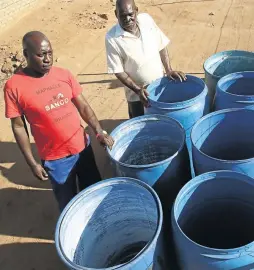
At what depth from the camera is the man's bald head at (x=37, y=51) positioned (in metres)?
2.90

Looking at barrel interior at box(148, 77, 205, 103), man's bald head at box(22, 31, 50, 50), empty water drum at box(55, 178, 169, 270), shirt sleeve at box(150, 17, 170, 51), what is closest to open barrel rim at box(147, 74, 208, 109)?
barrel interior at box(148, 77, 205, 103)

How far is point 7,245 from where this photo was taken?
14.2 feet

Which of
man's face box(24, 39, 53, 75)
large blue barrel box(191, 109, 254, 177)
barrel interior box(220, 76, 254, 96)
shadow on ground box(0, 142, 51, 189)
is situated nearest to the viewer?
man's face box(24, 39, 53, 75)

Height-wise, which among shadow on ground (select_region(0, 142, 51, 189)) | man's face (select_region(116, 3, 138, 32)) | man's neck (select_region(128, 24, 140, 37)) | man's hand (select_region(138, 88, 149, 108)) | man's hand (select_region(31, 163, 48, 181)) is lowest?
shadow on ground (select_region(0, 142, 51, 189))

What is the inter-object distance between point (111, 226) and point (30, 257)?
1.62 m

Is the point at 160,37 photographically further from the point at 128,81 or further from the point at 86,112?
the point at 86,112

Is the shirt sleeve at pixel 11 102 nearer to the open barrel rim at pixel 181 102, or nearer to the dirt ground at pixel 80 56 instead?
the open barrel rim at pixel 181 102

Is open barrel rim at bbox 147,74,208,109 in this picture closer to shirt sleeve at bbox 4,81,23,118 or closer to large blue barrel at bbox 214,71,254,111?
large blue barrel at bbox 214,71,254,111

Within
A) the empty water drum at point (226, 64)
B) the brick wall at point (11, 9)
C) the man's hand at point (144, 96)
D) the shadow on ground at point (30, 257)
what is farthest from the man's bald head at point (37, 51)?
the brick wall at point (11, 9)

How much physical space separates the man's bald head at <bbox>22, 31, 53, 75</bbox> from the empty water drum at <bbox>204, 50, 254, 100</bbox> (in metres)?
1.74

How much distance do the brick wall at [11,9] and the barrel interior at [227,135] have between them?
7920 mm

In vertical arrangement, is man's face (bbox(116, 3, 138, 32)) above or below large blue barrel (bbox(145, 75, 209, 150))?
above

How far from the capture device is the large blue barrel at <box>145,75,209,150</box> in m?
3.26

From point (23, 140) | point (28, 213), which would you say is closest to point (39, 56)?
point (23, 140)
